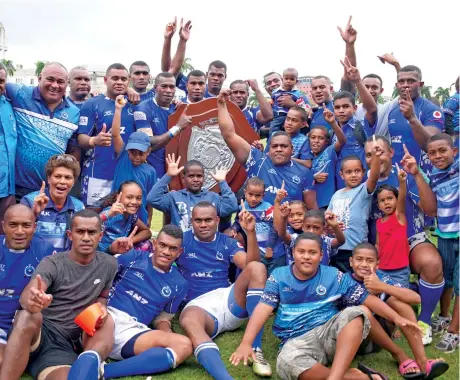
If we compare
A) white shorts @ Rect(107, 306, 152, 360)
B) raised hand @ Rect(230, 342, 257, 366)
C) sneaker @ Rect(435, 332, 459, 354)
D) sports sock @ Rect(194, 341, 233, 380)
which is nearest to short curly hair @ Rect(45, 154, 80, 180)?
white shorts @ Rect(107, 306, 152, 360)

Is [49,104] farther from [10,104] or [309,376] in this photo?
[309,376]

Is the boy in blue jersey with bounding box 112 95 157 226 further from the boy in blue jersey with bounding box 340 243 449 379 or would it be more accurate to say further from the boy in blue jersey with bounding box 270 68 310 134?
the boy in blue jersey with bounding box 340 243 449 379

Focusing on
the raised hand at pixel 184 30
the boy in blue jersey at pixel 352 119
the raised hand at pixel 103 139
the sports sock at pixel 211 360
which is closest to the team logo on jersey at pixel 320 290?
the sports sock at pixel 211 360

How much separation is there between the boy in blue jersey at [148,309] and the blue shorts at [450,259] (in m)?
2.29

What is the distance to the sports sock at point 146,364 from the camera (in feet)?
12.3

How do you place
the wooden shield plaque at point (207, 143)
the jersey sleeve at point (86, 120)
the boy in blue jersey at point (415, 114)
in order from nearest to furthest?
the boy in blue jersey at point (415, 114)
the jersey sleeve at point (86, 120)
the wooden shield plaque at point (207, 143)

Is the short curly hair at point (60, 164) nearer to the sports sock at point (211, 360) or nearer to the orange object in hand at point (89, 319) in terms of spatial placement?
the orange object in hand at point (89, 319)

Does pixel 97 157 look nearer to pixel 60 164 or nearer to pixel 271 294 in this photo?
pixel 60 164

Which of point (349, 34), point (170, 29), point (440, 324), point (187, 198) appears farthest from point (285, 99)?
point (440, 324)

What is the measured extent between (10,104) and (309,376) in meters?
3.77

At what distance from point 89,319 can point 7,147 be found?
2.16 metres

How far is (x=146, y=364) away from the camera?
3.78 metres

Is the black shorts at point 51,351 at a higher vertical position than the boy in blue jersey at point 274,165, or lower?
lower

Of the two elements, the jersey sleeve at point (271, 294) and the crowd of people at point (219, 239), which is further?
the jersey sleeve at point (271, 294)
